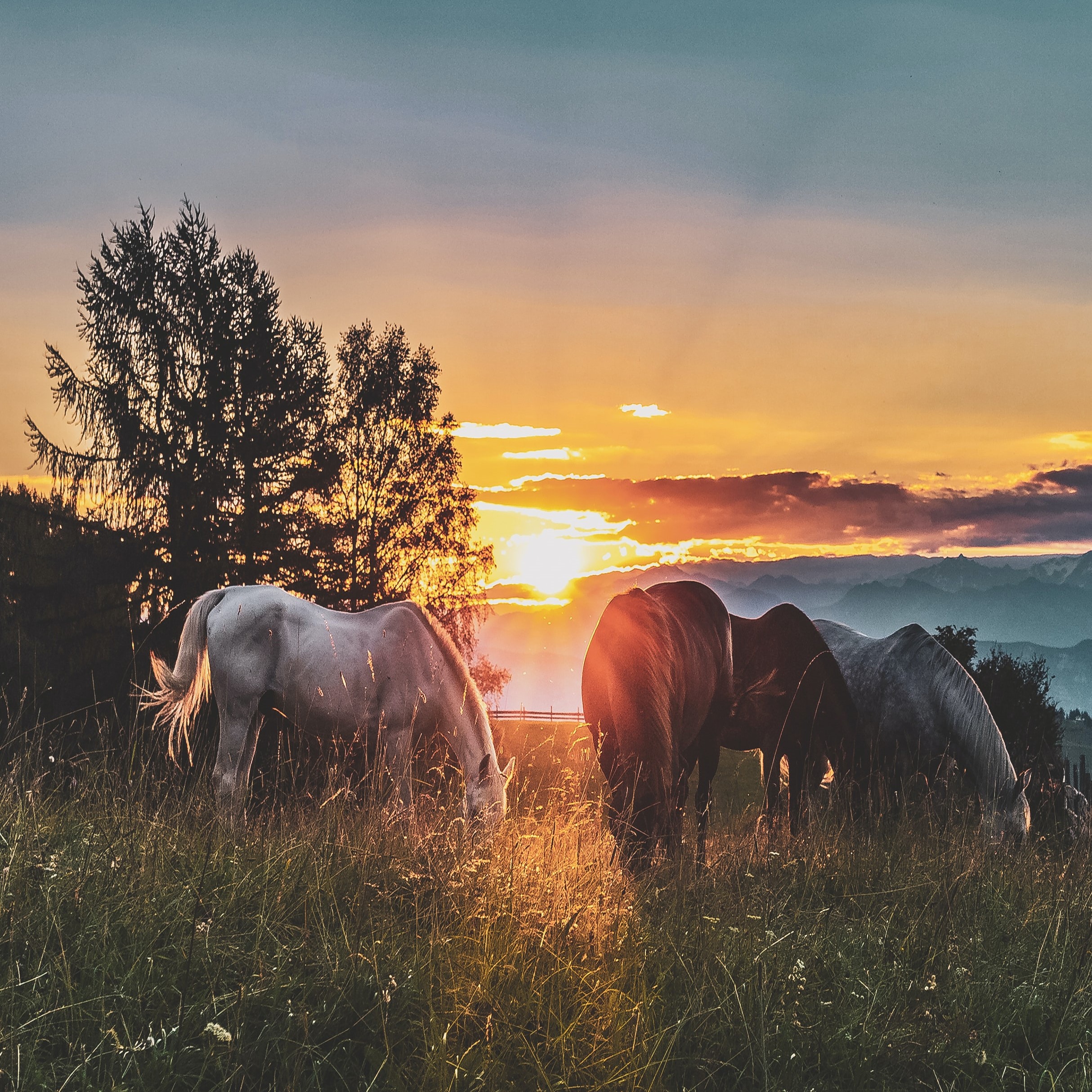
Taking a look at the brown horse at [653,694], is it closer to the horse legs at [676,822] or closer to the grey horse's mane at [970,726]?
the horse legs at [676,822]

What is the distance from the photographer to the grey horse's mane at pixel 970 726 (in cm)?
888

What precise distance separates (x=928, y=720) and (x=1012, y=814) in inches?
58.4

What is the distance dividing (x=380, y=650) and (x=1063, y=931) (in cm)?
587

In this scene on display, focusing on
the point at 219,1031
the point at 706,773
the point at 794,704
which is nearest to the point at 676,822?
the point at 706,773

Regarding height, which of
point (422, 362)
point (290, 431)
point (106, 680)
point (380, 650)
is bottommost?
point (106, 680)

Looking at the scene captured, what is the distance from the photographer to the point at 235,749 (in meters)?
8.43

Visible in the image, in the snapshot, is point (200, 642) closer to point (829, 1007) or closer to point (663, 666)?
point (663, 666)

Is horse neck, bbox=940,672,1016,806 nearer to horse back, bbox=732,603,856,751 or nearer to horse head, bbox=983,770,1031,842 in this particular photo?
horse head, bbox=983,770,1031,842

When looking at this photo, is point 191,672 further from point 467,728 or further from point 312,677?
point 467,728

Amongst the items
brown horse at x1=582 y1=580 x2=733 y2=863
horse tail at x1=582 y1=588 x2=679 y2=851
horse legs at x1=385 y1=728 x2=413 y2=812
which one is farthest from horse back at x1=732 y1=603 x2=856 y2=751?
horse legs at x1=385 y1=728 x2=413 y2=812

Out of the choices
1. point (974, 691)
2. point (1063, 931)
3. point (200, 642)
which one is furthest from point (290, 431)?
point (1063, 931)

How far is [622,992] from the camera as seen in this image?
318 centimetres

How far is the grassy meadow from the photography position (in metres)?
2.81

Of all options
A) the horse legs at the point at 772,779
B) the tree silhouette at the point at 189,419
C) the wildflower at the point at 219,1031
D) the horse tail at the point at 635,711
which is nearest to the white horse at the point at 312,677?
the horse tail at the point at 635,711
